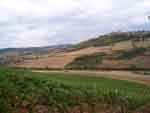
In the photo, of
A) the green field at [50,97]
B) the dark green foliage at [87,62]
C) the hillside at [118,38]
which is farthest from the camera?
the hillside at [118,38]

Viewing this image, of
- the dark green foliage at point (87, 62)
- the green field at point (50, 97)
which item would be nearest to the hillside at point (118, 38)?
the dark green foliage at point (87, 62)

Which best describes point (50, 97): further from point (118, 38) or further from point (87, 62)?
point (118, 38)

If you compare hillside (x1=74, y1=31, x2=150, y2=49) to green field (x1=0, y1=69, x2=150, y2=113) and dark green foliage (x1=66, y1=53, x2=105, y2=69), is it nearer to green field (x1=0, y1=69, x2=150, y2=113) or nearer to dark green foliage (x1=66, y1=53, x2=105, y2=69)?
dark green foliage (x1=66, y1=53, x2=105, y2=69)

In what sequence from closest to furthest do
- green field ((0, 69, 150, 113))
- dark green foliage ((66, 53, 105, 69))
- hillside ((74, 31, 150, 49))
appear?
green field ((0, 69, 150, 113)), dark green foliage ((66, 53, 105, 69)), hillside ((74, 31, 150, 49))

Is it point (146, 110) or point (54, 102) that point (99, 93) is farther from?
point (54, 102)

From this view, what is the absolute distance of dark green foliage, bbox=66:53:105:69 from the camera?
56631mm

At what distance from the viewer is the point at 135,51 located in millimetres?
63125

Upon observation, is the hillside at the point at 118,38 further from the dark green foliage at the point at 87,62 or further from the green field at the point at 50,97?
the green field at the point at 50,97

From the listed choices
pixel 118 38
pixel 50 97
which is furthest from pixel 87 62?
pixel 50 97

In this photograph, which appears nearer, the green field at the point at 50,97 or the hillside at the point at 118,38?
the green field at the point at 50,97

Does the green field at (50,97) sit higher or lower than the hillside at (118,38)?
lower

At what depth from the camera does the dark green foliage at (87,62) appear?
56.6m

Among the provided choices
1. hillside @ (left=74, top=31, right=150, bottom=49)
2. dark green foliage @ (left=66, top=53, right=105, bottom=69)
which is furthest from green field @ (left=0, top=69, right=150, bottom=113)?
hillside @ (left=74, top=31, right=150, bottom=49)

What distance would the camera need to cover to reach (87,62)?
2387 inches
